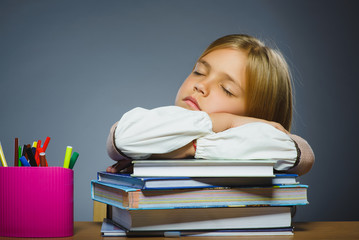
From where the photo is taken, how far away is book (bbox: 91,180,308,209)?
0.61m

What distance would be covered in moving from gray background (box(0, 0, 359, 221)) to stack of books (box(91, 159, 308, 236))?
4.49 feet

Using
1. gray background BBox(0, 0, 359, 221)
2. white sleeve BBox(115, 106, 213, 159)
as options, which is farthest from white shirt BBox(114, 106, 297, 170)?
gray background BBox(0, 0, 359, 221)

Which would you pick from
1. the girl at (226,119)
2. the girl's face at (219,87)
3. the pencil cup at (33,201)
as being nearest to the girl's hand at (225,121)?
the girl at (226,119)

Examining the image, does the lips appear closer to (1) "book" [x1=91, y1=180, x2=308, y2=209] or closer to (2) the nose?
(2) the nose

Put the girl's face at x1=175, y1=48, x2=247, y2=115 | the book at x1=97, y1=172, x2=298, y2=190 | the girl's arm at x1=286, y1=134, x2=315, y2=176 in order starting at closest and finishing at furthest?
1. the book at x1=97, y1=172, x2=298, y2=190
2. the girl's arm at x1=286, y1=134, x2=315, y2=176
3. the girl's face at x1=175, y1=48, x2=247, y2=115

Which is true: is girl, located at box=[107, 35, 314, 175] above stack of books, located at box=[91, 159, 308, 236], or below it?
above

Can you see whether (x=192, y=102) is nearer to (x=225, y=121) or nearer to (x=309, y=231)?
(x=225, y=121)

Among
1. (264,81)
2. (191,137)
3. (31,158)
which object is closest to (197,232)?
(191,137)

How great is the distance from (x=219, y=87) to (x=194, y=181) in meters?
0.31

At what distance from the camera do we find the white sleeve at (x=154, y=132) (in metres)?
0.64

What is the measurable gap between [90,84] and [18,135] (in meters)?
0.36

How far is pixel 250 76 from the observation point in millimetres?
899

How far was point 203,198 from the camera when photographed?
627 millimetres

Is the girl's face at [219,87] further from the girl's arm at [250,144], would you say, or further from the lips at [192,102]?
the girl's arm at [250,144]
